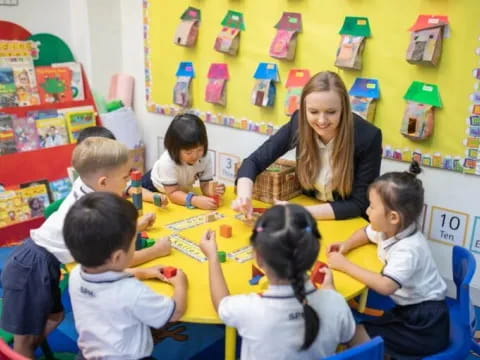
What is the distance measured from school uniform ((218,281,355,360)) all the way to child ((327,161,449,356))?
364 mm

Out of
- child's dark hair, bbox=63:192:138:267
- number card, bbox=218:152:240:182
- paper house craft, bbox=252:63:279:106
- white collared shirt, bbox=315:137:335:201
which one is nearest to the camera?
child's dark hair, bbox=63:192:138:267

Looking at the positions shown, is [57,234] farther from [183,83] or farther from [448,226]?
[183,83]

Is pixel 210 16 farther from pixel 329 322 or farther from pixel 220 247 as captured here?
pixel 329 322

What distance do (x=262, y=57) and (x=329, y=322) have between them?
2.40m

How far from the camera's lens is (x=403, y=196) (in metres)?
1.73

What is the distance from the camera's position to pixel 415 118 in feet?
9.02

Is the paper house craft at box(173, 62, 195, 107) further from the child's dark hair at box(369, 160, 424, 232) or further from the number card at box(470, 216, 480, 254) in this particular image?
the child's dark hair at box(369, 160, 424, 232)

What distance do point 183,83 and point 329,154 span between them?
6.32ft

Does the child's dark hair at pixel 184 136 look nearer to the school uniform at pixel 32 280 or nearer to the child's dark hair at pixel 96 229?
the school uniform at pixel 32 280

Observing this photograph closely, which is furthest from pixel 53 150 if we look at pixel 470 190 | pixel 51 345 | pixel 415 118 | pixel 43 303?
pixel 470 190

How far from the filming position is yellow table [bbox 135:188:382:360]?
60.8 inches

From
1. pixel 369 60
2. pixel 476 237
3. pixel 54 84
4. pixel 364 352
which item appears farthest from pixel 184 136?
pixel 54 84

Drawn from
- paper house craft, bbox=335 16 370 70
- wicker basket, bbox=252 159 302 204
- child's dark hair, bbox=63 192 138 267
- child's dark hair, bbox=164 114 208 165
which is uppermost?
paper house craft, bbox=335 16 370 70

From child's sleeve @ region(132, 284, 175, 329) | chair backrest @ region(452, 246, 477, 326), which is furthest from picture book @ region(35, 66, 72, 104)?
chair backrest @ region(452, 246, 477, 326)
